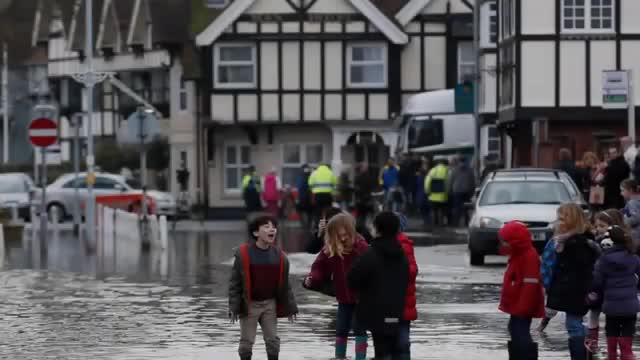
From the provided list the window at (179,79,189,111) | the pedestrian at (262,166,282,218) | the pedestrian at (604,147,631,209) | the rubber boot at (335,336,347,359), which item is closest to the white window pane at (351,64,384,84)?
the window at (179,79,189,111)

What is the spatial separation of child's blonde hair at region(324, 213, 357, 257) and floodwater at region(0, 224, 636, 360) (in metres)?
1.17

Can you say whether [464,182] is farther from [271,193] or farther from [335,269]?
[335,269]

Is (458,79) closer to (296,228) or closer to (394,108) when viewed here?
(394,108)

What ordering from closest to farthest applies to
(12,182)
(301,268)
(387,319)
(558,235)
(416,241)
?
(387,319) → (558,235) → (301,268) → (416,241) → (12,182)

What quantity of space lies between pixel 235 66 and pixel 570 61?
19414mm

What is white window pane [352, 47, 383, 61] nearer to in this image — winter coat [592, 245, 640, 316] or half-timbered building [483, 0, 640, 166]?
half-timbered building [483, 0, 640, 166]

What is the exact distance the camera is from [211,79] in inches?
2474

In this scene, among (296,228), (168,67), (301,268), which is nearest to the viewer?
(301,268)

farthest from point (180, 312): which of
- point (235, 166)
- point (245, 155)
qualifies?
point (245, 155)

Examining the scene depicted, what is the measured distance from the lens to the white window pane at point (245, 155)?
64.9 meters

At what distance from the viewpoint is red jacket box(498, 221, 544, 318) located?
14375 mm

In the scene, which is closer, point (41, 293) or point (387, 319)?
point (387, 319)

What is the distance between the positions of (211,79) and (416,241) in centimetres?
2552

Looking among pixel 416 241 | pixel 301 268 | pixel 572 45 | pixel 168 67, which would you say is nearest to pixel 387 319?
pixel 301 268
